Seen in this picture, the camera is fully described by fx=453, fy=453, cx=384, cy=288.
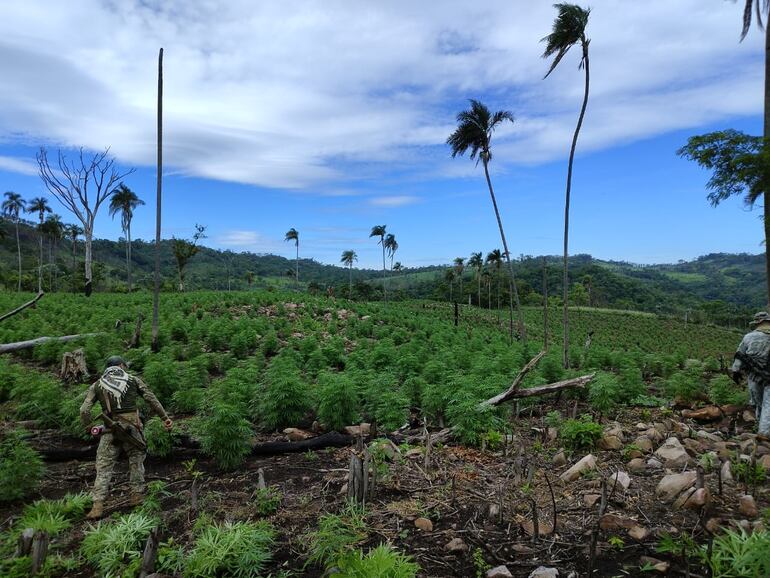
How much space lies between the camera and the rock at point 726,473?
4871 millimetres

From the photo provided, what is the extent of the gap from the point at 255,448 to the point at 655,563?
5201 millimetres

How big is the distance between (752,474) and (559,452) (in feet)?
6.60

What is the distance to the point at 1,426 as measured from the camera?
8.23m

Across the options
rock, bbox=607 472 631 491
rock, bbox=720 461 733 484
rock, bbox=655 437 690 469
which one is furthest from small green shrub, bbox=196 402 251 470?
rock, bbox=720 461 733 484

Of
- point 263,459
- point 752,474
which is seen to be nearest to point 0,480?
point 263,459

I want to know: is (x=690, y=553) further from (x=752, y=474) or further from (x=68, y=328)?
(x=68, y=328)

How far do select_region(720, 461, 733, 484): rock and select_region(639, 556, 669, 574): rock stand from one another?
1.96 m

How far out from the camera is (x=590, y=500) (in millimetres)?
4676

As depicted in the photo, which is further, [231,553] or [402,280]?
[402,280]

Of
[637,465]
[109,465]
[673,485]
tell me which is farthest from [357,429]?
[673,485]

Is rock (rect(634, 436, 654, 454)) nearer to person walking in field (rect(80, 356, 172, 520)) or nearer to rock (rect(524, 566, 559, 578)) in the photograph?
rock (rect(524, 566, 559, 578))

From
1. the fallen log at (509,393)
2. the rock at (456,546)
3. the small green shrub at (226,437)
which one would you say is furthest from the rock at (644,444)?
the small green shrub at (226,437)

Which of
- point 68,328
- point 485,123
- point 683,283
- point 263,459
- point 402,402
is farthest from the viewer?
point 683,283

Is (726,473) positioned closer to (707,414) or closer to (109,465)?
(707,414)
